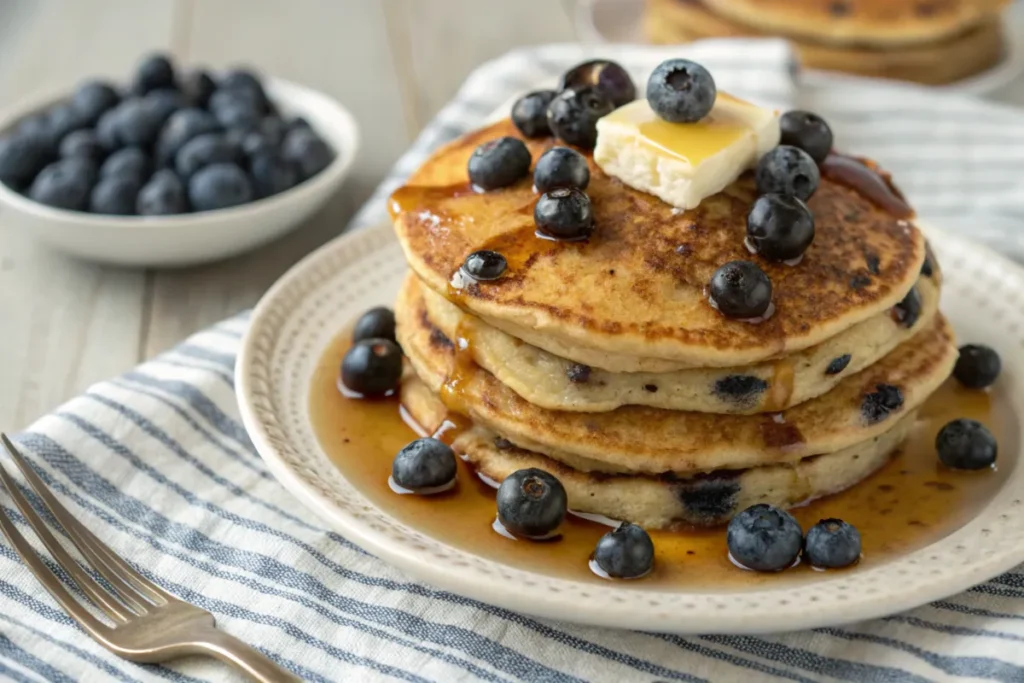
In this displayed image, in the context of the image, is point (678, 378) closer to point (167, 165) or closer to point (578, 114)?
point (578, 114)

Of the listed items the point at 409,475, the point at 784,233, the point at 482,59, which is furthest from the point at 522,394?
the point at 482,59

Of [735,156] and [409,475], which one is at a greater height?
[735,156]

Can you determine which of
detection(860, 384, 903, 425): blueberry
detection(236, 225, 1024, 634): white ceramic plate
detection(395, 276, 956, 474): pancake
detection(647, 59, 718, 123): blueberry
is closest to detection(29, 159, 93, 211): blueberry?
detection(236, 225, 1024, 634): white ceramic plate

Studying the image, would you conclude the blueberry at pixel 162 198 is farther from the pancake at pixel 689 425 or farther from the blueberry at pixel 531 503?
the blueberry at pixel 531 503

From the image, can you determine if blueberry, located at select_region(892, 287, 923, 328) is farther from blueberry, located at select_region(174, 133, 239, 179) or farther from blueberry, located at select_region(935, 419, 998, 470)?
blueberry, located at select_region(174, 133, 239, 179)

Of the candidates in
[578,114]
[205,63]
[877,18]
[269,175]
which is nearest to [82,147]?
[269,175]

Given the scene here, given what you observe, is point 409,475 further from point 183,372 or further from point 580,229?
point 183,372
